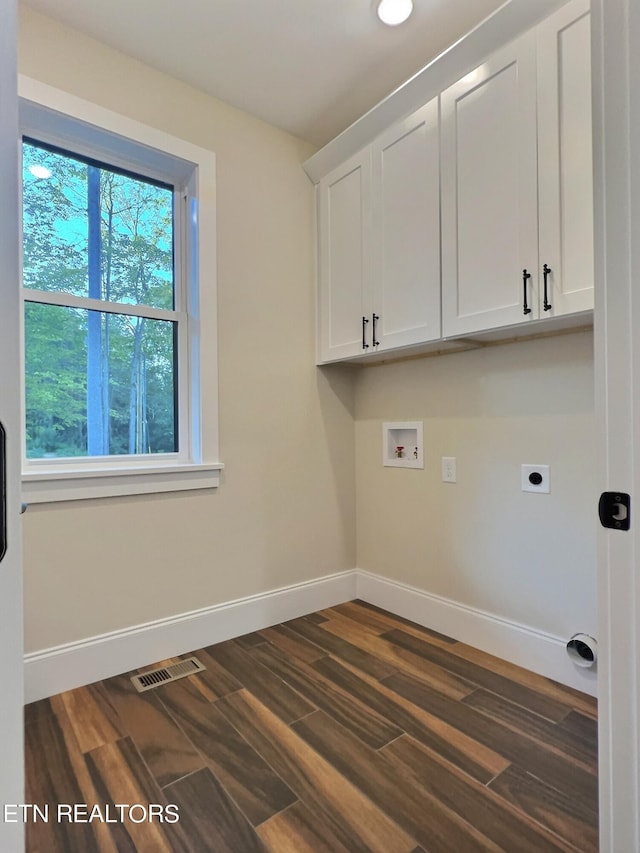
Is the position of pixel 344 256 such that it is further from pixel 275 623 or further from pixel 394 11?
pixel 275 623

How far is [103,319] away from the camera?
207cm

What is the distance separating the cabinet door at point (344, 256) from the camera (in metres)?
2.36

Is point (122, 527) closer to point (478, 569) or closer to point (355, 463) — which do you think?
point (355, 463)

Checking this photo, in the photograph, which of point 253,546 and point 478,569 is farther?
Answer: point 253,546

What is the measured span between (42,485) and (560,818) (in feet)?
6.59

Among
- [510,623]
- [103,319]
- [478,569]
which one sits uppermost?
[103,319]

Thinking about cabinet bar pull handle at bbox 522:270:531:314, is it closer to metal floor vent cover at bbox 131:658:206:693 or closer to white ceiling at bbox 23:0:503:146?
white ceiling at bbox 23:0:503:146

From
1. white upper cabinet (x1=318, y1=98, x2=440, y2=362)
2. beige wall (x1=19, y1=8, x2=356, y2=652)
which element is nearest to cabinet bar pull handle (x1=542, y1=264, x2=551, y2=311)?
white upper cabinet (x1=318, y1=98, x2=440, y2=362)

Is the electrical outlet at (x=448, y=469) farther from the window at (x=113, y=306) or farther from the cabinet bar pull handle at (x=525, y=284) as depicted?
the window at (x=113, y=306)

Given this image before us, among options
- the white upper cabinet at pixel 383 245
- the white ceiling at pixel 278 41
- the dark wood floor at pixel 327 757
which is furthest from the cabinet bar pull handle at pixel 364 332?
the dark wood floor at pixel 327 757

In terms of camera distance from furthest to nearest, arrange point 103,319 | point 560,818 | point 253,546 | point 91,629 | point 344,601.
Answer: point 344,601 → point 253,546 → point 103,319 → point 91,629 → point 560,818

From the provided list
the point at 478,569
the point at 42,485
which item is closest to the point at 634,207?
the point at 478,569

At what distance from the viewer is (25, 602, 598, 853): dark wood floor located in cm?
118

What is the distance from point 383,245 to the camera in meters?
2.26
